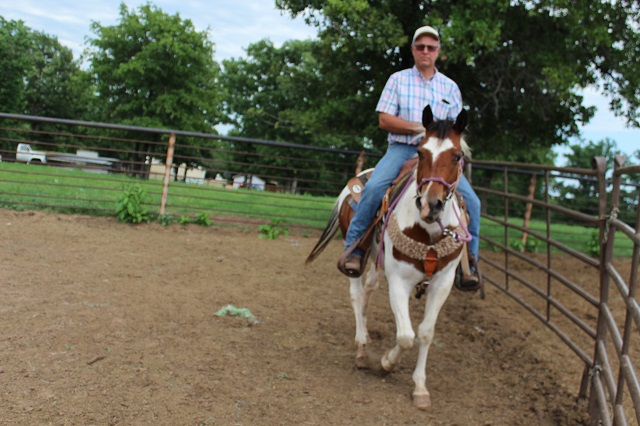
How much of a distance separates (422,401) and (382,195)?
1595 mm

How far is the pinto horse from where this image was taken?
11.4ft

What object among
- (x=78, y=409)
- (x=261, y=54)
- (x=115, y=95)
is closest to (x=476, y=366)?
(x=78, y=409)

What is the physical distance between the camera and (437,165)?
3469 mm

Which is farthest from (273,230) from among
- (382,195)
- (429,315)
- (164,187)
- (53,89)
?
(53,89)

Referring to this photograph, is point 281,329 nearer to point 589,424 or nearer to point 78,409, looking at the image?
point 78,409

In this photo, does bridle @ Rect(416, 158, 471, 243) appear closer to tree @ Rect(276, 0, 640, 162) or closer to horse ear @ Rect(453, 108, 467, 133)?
horse ear @ Rect(453, 108, 467, 133)

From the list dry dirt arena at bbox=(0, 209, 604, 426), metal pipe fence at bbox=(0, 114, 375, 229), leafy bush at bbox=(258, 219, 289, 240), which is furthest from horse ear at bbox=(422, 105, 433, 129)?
leafy bush at bbox=(258, 219, 289, 240)

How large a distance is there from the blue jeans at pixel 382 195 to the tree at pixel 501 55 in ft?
20.9

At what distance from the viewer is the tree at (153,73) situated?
1391 inches

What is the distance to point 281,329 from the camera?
17.2 ft

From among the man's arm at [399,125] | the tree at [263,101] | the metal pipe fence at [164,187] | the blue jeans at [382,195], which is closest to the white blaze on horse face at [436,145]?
the man's arm at [399,125]

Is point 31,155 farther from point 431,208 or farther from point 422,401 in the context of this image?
point 431,208

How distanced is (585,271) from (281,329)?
25.4ft

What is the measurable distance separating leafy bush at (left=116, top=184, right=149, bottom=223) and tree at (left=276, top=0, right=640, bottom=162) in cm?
506
